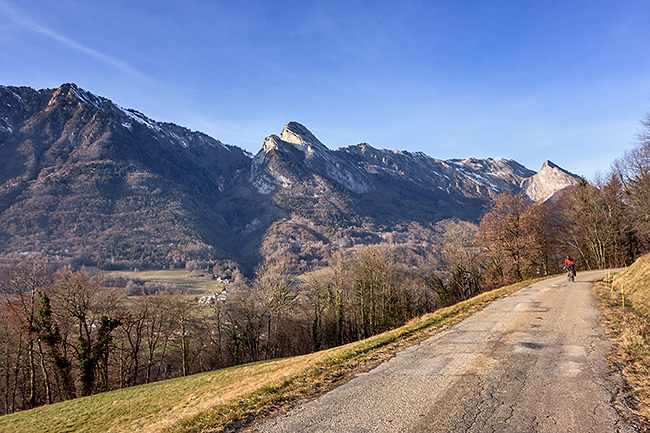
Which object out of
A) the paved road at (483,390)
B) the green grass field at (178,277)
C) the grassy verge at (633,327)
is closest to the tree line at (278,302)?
the grassy verge at (633,327)

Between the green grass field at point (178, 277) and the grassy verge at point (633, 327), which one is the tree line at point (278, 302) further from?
the green grass field at point (178, 277)

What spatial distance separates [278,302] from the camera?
49594 mm

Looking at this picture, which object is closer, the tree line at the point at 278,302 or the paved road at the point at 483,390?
the paved road at the point at 483,390

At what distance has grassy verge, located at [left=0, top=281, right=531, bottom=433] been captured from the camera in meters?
6.81

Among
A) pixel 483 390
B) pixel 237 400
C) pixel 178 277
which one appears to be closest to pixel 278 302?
pixel 237 400

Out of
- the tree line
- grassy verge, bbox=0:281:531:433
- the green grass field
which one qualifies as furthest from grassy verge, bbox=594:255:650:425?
the green grass field

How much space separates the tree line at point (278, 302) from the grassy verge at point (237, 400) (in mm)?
12870

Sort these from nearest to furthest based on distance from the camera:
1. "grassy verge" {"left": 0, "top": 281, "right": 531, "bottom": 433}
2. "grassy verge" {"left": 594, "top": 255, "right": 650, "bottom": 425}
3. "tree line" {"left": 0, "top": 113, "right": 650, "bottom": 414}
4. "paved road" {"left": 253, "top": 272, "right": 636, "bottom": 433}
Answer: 1. "paved road" {"left": 253, "top": 272, "right": 636, "bottom": 433}
2. "grassy verge" {"left": 594, "top": 255, "right": 650, "bottom": 425}
3. "grassy verge" {"left": 0, "top": 281, "right": 531, "bottom": 433}
4. "tree line" {"left": 0, "top": 113, "right": 650, "bottom": 414}

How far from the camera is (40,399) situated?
37562 millimetres

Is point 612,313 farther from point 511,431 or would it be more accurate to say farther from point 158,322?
point 158,322

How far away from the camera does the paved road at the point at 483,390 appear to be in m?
5.44

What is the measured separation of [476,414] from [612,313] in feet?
40.1

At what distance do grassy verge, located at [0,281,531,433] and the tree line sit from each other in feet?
42.2

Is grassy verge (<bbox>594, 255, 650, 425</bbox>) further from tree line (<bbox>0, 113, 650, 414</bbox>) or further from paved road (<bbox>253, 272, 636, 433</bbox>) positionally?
tree line (<bbox>0, 113, 650, 414</bbox>)
